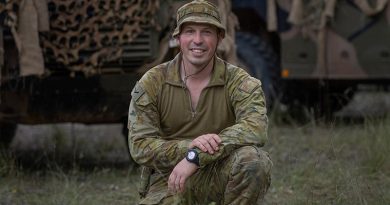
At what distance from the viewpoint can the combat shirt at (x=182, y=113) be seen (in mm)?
3812

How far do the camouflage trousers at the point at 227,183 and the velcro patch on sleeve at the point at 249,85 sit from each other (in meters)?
0.27

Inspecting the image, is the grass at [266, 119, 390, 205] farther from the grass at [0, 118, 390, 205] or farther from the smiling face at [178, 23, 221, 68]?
the smiling face at [178, 23, 221, 68]

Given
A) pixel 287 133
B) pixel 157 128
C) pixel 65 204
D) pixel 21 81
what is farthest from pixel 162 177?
pixel 287 133

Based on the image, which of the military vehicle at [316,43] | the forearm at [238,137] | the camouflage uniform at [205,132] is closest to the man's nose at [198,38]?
the camouflage uniform at [205,132]

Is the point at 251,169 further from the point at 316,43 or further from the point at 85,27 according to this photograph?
the point at 316,43

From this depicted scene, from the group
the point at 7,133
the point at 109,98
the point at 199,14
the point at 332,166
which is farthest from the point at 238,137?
the point at 7,133

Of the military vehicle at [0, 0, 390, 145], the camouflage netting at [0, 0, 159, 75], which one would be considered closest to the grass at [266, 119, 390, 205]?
the military vehicle at [0, 0, 390, 145]

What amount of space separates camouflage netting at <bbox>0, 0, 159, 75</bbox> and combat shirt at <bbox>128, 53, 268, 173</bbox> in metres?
1.60

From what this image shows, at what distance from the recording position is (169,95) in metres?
3.98

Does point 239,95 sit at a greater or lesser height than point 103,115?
greater

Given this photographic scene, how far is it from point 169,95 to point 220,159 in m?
0.40

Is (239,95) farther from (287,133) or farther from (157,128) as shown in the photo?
(287,133)

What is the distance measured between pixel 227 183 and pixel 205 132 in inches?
11.8

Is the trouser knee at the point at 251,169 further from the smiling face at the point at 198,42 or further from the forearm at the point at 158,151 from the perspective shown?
the smiling face at the point at 198,42
